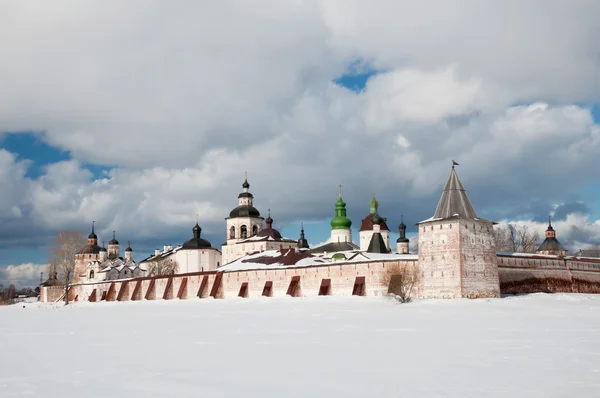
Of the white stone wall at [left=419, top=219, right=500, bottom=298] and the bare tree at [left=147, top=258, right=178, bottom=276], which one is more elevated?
the bare tree at [left=147, top=258, right=178, bottom=276]

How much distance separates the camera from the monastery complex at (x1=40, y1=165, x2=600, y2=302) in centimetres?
3241

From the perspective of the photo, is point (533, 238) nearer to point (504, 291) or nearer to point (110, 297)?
point (504, 291)

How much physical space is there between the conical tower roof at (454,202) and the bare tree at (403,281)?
124 inches

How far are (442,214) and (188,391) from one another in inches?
994

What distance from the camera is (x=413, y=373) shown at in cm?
1109

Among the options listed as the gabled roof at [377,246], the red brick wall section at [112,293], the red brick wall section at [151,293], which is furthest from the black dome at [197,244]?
the gabled roof at [377,246]

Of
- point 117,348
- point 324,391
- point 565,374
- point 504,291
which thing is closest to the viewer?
point 324,391

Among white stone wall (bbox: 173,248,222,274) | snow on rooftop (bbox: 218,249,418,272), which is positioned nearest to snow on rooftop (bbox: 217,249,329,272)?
snow on rooftop (bbox: 218,249,418,272)

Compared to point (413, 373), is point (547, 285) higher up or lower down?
higher up

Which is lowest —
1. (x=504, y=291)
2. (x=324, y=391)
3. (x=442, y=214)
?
(x=324, y=391)

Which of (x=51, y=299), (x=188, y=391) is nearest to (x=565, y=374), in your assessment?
(x=188, y=391)

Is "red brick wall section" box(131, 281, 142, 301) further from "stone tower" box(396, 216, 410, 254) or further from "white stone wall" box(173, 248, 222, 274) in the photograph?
"stone tower" box(396, 216, 410, 254)

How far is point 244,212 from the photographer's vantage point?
61.5m

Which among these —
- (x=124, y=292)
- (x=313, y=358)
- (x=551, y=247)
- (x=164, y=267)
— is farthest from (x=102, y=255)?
(x=313, y=358)
